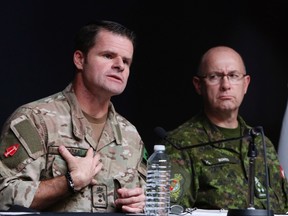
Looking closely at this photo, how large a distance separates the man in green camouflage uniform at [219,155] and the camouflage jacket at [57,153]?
0.40 meters

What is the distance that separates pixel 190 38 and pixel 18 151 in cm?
224

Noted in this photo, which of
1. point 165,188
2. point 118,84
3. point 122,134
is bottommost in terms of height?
point 165,188

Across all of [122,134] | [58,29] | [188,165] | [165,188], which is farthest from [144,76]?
[165,188]

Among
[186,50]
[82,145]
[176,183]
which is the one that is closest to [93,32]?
[82,145]

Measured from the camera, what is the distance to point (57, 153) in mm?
3416

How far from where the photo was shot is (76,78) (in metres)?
3.80

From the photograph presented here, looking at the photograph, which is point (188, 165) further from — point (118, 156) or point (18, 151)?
point (18, 151)

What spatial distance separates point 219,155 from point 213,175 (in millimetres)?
137

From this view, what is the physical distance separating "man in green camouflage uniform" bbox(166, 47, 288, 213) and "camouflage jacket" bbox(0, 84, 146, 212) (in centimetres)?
40

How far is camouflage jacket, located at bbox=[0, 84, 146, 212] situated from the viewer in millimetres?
3268

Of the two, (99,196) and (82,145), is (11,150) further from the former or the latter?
(99,196)

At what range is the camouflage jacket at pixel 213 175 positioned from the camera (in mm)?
4059

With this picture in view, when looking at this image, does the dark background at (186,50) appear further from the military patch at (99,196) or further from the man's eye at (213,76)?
the military patch at (99,196)

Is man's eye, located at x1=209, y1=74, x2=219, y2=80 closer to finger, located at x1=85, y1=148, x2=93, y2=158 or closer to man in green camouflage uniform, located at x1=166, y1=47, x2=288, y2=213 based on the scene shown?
man in green camouflage uniform, located at x1=166, y1=47, x2=288, y2=213
